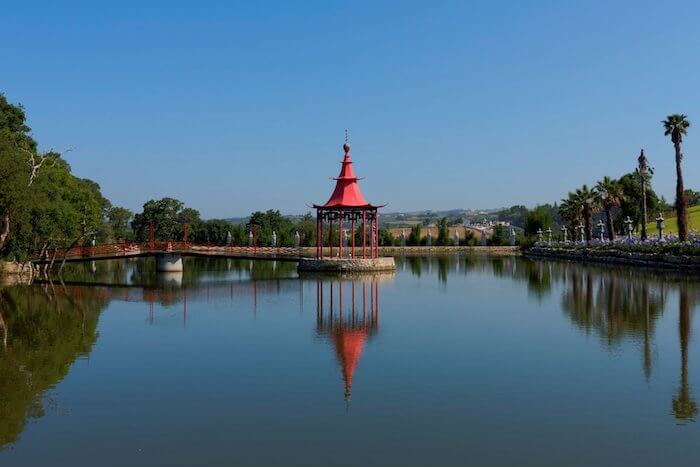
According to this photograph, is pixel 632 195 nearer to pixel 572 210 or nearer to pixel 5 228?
pixel 572 210

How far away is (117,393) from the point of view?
1389cm

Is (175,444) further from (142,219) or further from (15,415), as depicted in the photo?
(142,219)

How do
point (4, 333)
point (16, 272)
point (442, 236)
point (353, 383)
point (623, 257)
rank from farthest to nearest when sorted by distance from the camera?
point (442, 236) → point (623, 257) → point (16, 272) → point (4, 333) → point (353, 383)

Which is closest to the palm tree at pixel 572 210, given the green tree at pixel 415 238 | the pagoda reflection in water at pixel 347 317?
the green tree at pixel 415 238

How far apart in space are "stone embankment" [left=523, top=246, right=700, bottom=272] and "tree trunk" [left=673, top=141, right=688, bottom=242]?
2.42 meters

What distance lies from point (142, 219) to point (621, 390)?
288 feet

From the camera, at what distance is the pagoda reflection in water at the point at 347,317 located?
1767 cm

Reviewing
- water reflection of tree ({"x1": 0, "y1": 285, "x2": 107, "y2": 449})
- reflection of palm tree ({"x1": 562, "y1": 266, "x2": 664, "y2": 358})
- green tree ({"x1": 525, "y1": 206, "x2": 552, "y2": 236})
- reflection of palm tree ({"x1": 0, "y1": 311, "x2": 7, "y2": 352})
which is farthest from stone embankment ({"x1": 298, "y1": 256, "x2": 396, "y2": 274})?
green tree ({"x1": 525, "y1": 206, "x2": 552, "y2": 236})

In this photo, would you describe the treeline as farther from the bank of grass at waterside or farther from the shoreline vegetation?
the bank of grass at waterside

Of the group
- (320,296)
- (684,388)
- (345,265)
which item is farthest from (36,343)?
(345,265)

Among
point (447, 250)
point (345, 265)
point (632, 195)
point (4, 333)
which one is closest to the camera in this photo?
point (4, 333)

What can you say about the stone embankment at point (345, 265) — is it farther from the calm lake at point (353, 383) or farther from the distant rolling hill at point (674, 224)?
the distant rolling hill at point (674, 224)

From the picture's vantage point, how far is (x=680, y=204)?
5069cm

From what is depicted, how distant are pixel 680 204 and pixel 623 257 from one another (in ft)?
19.0
